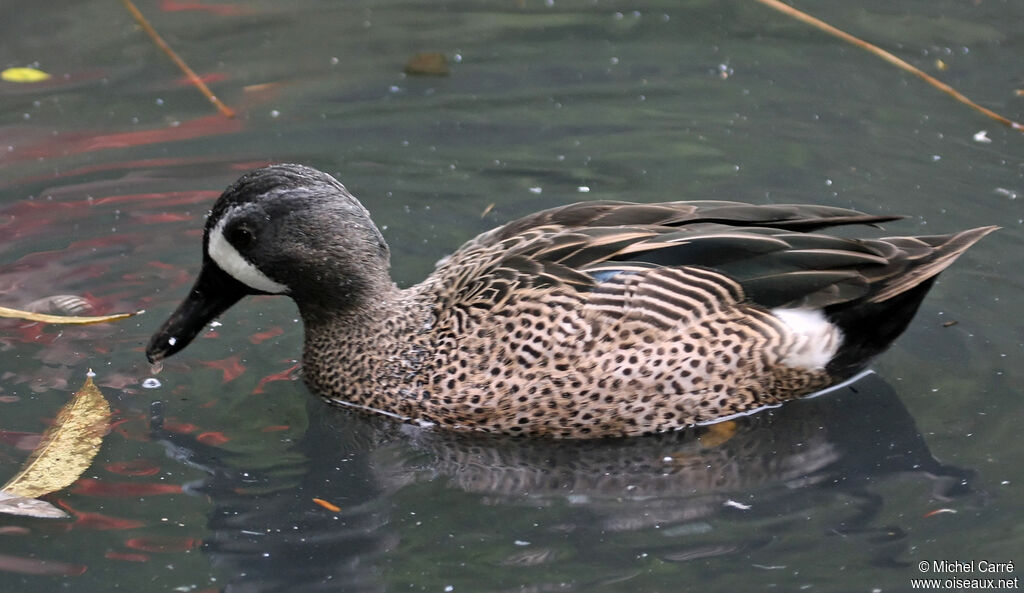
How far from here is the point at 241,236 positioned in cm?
616

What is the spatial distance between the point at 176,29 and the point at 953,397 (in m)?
6.72

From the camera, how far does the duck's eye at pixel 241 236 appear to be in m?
6.12

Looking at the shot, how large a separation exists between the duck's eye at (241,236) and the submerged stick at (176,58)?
3.24m

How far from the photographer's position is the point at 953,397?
643 centimetres

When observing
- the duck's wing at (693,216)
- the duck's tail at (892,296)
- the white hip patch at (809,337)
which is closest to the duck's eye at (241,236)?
the duck's wing at (693,216)

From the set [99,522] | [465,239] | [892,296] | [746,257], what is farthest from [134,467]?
[892,296]

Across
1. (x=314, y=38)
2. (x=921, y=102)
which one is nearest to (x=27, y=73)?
(x=314, y=38)

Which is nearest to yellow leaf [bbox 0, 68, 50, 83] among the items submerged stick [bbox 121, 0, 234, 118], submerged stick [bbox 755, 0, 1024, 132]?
submerged stick [bbox 121, 0, 234, 118]

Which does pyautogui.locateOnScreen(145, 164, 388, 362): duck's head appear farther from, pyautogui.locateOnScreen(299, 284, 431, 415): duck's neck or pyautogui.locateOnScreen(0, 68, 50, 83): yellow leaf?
pyautogui.locateOnScreen(0, 68, 50, 83): yellow leaf

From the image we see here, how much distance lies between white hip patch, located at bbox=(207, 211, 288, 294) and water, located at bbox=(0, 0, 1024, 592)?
1.90 feet

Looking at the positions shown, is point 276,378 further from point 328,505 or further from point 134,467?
point 328,505

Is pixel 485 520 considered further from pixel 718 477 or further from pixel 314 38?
pixel 314 38

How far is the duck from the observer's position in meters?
5.99

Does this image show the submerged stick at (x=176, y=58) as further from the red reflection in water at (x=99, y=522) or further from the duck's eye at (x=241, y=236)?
the red reflection in water at (x=99, y=522)
